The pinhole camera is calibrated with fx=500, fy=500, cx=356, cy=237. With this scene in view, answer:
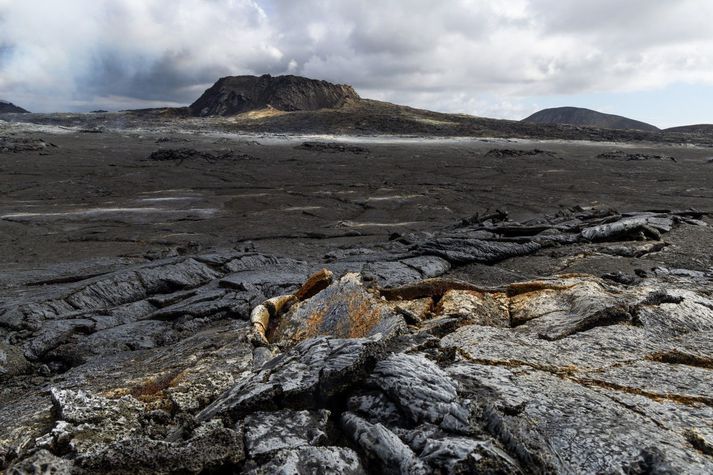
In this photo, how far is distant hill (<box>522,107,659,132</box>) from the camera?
9650 centimetres

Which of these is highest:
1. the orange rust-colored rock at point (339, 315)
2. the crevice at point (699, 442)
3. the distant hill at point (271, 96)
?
the distant hill at point (271, 96)

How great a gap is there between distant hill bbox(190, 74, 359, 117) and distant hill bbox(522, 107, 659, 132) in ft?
134

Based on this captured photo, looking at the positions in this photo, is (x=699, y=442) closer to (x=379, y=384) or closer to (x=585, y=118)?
(x=379, y=384)

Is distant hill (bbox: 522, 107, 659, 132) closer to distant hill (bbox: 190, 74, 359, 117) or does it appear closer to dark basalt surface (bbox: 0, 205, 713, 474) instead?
distant hill (bbox: 190, 74, 359, 117)

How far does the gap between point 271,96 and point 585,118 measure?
72404mm

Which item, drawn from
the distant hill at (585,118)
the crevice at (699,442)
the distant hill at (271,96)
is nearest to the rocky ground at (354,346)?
the crevice at (699,442)

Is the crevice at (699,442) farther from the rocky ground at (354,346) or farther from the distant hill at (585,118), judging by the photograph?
the distant hill at (585,118)

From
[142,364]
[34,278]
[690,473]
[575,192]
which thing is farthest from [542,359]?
[575,192]

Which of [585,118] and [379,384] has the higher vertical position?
[585,118]

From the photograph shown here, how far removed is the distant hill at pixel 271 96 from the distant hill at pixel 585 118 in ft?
134

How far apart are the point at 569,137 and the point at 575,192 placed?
32.9 meters

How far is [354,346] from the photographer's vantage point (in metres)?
2.86

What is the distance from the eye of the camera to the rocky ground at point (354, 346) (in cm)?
220

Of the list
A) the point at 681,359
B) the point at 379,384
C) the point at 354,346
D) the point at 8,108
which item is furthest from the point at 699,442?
the point at 8,108
